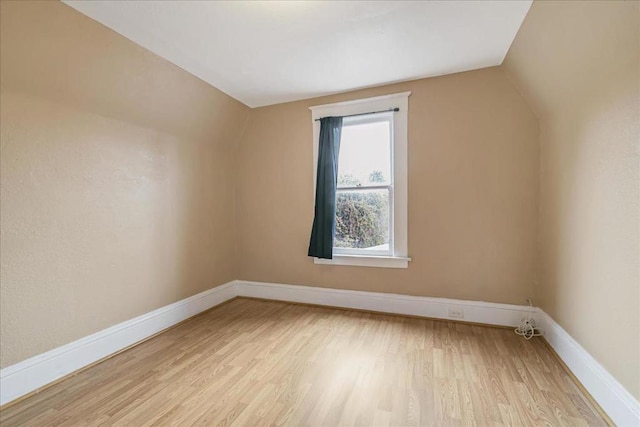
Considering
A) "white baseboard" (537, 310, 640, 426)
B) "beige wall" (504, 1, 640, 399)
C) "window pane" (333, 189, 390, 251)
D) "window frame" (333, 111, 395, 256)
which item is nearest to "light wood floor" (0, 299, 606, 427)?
"white baseboard" (537, 310, 640, 426)

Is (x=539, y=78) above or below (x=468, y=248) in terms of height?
above

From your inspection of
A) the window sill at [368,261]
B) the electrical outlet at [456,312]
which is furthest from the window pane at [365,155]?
the electrical outlet at [456,312]

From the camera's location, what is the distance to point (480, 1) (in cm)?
178

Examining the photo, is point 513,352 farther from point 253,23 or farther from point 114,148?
point 114,148

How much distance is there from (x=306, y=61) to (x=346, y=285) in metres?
2.36

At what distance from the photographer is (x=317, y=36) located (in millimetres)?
2125

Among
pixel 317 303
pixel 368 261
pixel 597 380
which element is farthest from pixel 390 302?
pixel 597 380

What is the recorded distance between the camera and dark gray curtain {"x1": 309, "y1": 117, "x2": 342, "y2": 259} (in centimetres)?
320

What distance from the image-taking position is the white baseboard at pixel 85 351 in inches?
69.2

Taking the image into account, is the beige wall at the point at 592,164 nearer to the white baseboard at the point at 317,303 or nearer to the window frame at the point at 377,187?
the white baseboard at the point at 317,303

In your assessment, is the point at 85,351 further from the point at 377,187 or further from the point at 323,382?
the point at 377,187

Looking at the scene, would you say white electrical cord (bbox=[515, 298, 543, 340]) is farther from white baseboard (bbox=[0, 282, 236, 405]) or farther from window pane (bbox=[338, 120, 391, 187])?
white baseboard (bbox=[0, 282, 236, 405])

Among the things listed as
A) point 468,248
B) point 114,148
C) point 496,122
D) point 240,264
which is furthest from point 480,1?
point 240,264

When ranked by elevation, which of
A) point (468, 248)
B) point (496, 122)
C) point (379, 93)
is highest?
point (379, 93)
